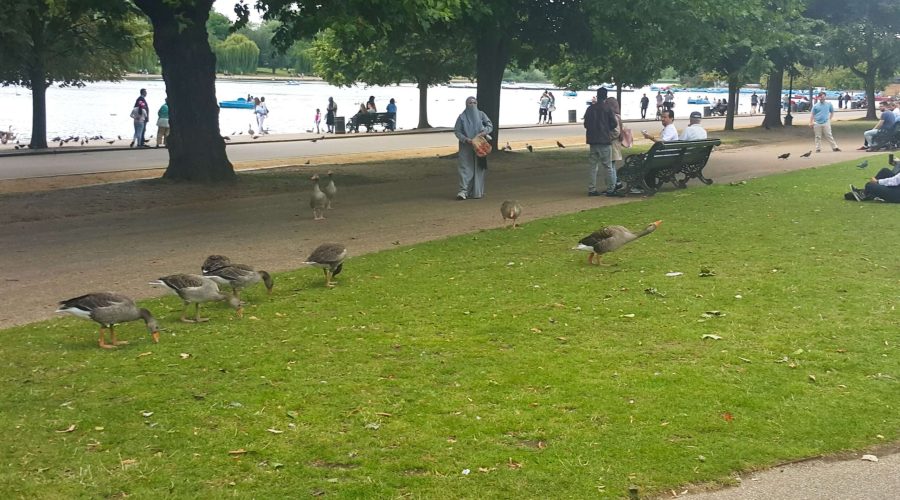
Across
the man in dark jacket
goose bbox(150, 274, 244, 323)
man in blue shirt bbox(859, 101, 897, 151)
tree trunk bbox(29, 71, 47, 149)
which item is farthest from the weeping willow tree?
goose bbox(150, 274, 244, 323)

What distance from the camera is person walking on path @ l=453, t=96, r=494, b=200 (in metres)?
17.5

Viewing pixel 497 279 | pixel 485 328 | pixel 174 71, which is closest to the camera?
pixel 485 328

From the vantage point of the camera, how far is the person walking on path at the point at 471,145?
17.5m

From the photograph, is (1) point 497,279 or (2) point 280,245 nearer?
(1) point 497,279

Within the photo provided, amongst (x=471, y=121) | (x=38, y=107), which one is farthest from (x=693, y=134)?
(x=38, y=107)

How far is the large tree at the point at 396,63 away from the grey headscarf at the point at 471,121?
17.8 meters

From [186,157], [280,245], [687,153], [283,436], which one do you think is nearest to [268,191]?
[186,157]

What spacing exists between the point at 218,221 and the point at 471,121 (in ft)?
16.0

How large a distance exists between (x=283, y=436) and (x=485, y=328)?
2888 mm

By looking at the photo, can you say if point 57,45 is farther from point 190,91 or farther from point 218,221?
point 218,221

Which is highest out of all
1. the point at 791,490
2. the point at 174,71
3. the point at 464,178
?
the point at 174,71

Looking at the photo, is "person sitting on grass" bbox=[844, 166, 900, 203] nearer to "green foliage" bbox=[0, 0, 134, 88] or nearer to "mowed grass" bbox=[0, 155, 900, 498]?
"mowed grass" bbox=[0, 155, 900, 498]

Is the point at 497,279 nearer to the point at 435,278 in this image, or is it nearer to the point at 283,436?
the point at 435,278

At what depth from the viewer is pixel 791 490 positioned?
535cm
